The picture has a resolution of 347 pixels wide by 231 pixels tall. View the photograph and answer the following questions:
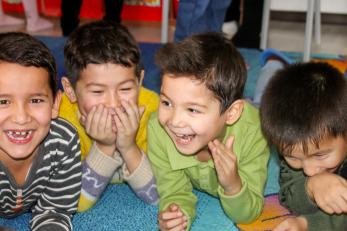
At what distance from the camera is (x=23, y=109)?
0.91 meters

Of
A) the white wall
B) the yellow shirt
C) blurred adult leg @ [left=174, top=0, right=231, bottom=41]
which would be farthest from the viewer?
the white wall

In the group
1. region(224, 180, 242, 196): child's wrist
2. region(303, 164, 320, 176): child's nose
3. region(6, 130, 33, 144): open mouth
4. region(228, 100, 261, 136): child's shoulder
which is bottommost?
region(224, 180, 242, 196): child's wrist

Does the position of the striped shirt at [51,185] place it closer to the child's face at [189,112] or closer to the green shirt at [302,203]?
the child's face at [189,112]

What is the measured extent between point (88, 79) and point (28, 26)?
194cm

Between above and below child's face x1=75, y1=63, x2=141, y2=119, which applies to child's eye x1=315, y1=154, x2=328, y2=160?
below

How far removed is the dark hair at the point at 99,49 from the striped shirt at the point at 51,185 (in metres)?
0.15

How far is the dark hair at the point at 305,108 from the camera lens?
0.95 metres

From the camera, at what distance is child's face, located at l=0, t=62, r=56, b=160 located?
898 mm

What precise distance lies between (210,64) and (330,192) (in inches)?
13.7

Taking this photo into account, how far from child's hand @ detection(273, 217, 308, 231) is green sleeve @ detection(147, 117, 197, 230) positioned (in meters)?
0.20

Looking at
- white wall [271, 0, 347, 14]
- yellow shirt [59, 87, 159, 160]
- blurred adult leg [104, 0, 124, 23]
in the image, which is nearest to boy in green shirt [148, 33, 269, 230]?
yellow shirt [59, 87, 159, 160]

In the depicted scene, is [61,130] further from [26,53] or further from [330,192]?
[330,192]

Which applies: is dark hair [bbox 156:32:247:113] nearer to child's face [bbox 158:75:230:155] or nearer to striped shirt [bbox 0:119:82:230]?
child's face [bbox 158:75:230:155]

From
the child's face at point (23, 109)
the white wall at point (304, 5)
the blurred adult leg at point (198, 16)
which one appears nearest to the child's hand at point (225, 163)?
the child's face at point (23, 109)
